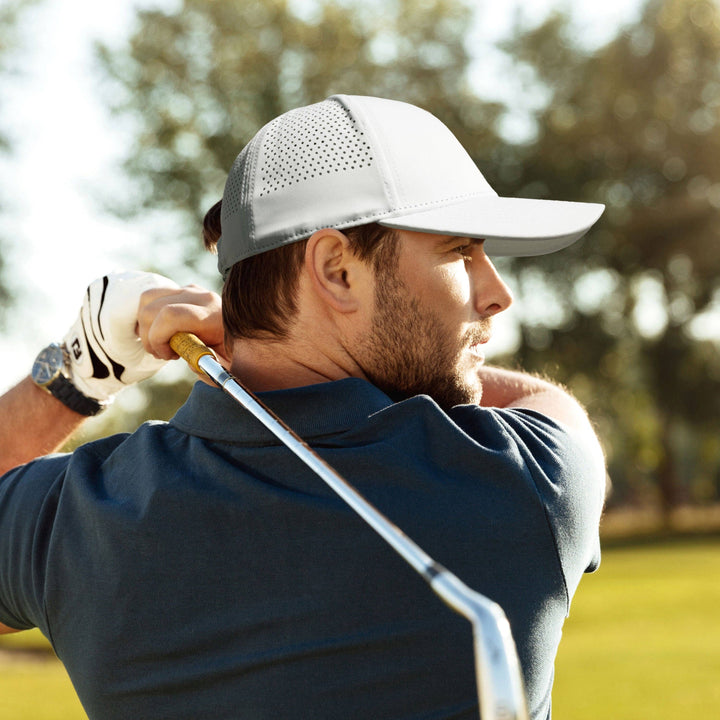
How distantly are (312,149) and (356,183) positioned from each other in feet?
0.36

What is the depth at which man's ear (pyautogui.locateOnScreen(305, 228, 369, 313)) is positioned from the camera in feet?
5.91

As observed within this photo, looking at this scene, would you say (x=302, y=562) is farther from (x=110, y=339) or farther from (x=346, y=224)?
(x=110, y=339)

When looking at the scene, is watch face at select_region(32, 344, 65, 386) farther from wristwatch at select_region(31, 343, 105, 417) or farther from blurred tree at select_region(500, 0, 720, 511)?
blurred tree at select_region(500, 0, 720, 511)

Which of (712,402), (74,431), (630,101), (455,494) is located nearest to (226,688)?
(455,494)

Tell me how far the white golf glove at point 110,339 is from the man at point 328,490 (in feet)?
1.23

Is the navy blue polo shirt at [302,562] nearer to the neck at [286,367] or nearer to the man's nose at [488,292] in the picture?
the neck at [286,367]

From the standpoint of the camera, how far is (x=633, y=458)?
3859 cm

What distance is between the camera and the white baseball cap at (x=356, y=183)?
5.87ft

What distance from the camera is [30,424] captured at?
7.36 ft

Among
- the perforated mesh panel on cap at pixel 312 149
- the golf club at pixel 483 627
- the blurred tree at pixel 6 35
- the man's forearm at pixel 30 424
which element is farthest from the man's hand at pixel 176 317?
the blurred tree at pixel 6 35

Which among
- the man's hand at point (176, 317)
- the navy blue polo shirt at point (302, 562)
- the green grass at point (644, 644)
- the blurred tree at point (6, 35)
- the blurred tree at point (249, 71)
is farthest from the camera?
the blurred tree at point (249, 71)

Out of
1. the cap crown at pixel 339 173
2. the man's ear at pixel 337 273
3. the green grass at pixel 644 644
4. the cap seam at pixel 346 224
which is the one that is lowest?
the green grass at pixel 644 644

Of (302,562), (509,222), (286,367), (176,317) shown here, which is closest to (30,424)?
(176,317)

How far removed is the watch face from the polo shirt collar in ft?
2.41
